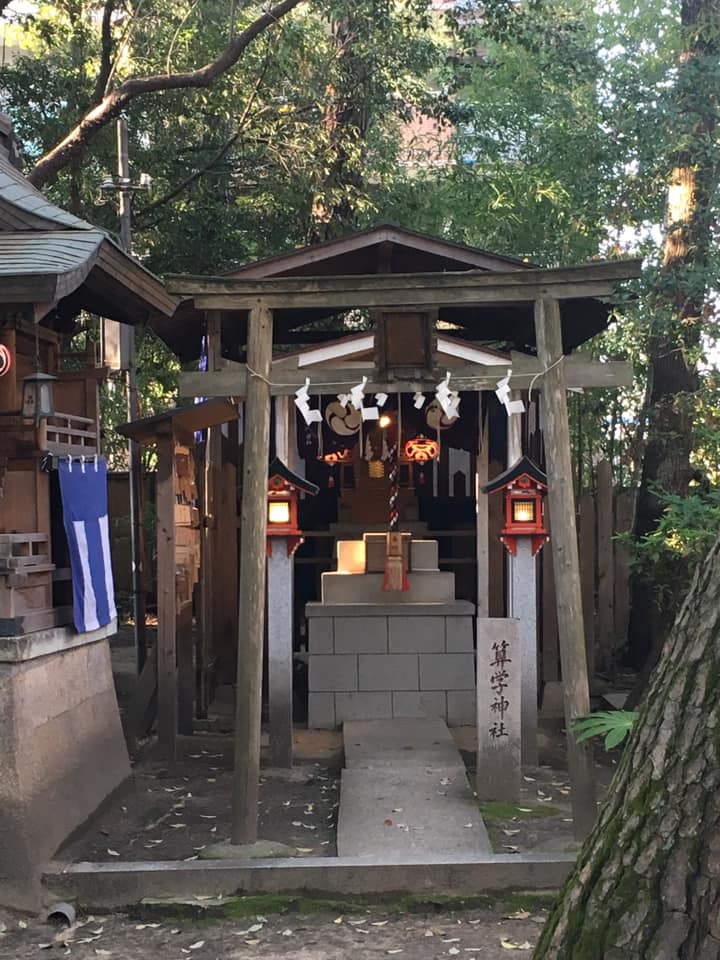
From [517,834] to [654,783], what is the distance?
6.02m

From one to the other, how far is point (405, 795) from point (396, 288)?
14.4 feet

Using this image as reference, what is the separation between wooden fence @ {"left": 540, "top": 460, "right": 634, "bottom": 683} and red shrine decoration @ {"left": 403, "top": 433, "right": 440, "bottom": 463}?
6.46ft

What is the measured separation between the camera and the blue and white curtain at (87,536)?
26.7 ft

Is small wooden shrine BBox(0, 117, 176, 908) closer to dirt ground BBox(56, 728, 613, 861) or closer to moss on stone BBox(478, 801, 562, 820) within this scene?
dirt ground BBox(56, 728, 613, 861)

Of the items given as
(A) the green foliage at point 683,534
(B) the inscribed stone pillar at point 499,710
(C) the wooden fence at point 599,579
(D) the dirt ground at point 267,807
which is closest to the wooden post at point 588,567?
(C) the wooden fence at point 599,579

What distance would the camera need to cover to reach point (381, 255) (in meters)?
11.2

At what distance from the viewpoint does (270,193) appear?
1628 cm

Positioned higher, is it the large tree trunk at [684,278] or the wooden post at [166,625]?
the large tree trunk at [684,278]

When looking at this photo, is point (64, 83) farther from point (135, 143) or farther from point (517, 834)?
point (517, 834)

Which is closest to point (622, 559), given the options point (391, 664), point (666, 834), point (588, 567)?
point (588, 567)

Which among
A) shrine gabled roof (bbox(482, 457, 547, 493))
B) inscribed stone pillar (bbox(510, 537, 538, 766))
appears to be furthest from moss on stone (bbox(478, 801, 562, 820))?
shrine gabled roof (bbox(482, 457, 547, 493))

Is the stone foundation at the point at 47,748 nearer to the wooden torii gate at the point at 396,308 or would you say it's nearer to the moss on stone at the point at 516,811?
the wooden torii gate at the point at 396,308

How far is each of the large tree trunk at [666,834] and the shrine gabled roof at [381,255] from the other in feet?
28.9

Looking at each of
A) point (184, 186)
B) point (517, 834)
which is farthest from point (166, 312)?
point (184, 186)
